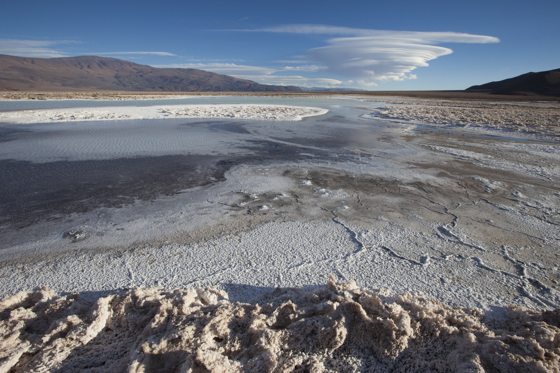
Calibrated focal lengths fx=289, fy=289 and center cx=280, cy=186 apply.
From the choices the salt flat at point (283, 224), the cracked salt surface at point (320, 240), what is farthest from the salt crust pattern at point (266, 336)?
the cracked salt surface at point (320, 240)

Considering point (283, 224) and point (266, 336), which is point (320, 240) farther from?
point (266, 336)

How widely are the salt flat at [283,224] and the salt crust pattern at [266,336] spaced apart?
0.07 metres

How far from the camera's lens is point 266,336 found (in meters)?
1.71

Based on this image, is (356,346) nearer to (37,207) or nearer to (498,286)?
(498,286)

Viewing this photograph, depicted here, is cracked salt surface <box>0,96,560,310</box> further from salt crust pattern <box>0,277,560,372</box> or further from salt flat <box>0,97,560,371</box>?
salt crust pattern <box>0,277,560,372</box>

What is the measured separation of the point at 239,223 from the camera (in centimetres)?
358

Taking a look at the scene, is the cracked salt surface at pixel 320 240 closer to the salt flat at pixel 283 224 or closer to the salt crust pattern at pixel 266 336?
the salt flat at pixel 283 224

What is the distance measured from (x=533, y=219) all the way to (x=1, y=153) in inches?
410

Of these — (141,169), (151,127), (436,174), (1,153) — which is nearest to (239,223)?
(141,169)

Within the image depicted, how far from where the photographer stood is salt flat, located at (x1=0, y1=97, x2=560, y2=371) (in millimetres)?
2523

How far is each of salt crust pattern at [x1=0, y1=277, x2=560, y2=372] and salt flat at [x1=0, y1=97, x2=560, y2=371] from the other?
2.6 inches

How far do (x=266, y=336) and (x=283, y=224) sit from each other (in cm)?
192

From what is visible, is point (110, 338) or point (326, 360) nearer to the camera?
point (326, 360)

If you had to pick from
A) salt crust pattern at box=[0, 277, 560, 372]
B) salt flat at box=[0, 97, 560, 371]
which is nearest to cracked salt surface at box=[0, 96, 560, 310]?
salt flat at box=[0, 97, 560, 371]
